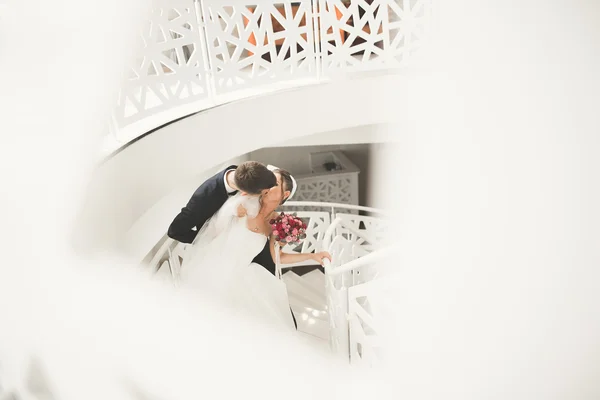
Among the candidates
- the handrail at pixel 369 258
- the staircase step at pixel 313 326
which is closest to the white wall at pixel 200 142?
the handrail at pixel 369 258

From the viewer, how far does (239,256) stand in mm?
3570

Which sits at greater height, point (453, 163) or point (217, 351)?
point (453, 163)

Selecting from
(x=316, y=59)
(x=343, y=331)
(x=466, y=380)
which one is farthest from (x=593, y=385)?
(x=316, y=59)

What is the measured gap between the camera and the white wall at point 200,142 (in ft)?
8.21

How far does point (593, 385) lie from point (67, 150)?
1864mm

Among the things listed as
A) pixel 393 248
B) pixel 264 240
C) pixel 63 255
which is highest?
pixel 63 255

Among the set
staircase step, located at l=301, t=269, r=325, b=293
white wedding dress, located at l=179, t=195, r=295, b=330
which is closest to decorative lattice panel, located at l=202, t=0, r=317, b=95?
white wedding dress, located at l=179, t=195, r=295, b=330

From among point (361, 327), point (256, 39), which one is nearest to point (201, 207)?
point (256, 39)

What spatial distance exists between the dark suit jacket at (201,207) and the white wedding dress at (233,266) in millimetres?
67

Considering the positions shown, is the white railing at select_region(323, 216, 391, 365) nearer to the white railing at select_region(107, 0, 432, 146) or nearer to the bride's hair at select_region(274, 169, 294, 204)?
the bride's hair at select_region(274, 169, 294, 204)

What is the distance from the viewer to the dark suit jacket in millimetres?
Answer: 3555

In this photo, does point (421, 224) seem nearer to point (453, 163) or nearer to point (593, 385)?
point (453, 163)

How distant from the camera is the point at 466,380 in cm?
88

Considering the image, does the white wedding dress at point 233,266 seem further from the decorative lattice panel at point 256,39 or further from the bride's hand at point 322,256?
the decorative lattice panel at point 256,39
